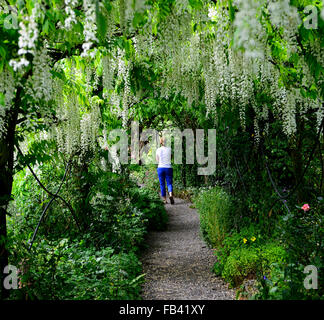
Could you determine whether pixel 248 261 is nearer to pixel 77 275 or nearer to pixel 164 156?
pixel 77 275

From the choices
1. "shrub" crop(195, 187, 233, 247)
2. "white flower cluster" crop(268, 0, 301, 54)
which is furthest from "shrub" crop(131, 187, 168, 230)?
"white flower cluster" crop(268, 0, 301, 54)

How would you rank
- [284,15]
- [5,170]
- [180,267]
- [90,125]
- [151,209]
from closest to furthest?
[284,15] < [5,170] < [90,125] < [180,267] < [151,209]

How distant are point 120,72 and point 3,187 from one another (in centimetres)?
156

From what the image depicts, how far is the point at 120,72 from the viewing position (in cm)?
335

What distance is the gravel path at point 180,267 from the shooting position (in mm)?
3541

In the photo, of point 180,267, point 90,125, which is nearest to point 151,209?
point 180,267

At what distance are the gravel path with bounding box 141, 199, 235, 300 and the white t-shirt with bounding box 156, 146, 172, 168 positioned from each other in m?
1.77

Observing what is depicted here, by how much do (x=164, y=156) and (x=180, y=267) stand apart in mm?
3927

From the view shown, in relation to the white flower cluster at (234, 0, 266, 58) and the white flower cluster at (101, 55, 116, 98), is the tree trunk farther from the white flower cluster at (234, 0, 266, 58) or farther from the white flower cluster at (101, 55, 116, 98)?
the white flower cluster at (234, 0, 266, 58)

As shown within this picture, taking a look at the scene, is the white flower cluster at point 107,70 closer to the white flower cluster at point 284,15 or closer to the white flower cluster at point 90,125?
the white flower cluster at point 90,125

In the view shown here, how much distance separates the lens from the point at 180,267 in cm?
443

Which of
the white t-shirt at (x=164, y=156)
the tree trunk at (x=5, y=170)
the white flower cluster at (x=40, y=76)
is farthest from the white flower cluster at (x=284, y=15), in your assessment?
the white t-shirt at (x=164, y=156)

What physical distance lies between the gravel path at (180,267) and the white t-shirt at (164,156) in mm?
1773
